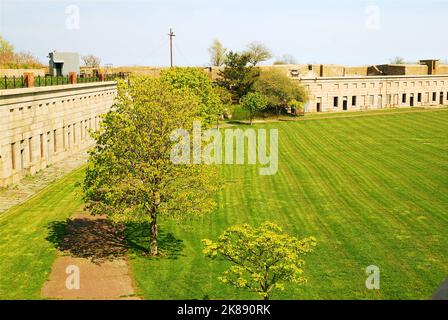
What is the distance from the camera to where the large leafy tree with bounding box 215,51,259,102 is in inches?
3531

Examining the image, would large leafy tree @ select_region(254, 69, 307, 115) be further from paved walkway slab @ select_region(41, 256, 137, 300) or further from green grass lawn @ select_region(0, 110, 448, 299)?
paved walkway slab @ select_region(41, 256, 137, 300)

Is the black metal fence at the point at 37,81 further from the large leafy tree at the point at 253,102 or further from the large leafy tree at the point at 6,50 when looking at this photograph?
the large leafy tree at the point at 6,50

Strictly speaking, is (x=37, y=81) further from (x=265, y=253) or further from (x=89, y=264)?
(x=265, y=253)

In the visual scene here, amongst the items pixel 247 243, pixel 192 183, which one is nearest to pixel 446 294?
pixel 247 243

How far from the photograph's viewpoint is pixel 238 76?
295 feet

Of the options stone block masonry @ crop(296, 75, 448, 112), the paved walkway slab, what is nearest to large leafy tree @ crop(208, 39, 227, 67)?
stone block masonry @ crop(296, 75, 448, 112)

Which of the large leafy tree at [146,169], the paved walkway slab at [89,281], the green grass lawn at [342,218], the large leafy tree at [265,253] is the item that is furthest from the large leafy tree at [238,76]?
the large leafy tree at [265,253]

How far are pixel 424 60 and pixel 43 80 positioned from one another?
100598mm

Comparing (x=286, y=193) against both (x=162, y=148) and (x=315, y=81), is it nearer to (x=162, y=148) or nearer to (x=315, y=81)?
(x=162, y=148)

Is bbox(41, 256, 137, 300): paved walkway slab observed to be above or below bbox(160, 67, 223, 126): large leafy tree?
below

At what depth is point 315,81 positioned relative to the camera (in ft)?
328

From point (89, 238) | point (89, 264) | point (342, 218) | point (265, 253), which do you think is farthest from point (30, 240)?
point (342, 218)

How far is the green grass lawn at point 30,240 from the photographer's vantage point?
22.7 meters

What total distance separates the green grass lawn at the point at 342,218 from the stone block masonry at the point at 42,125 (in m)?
14.4
